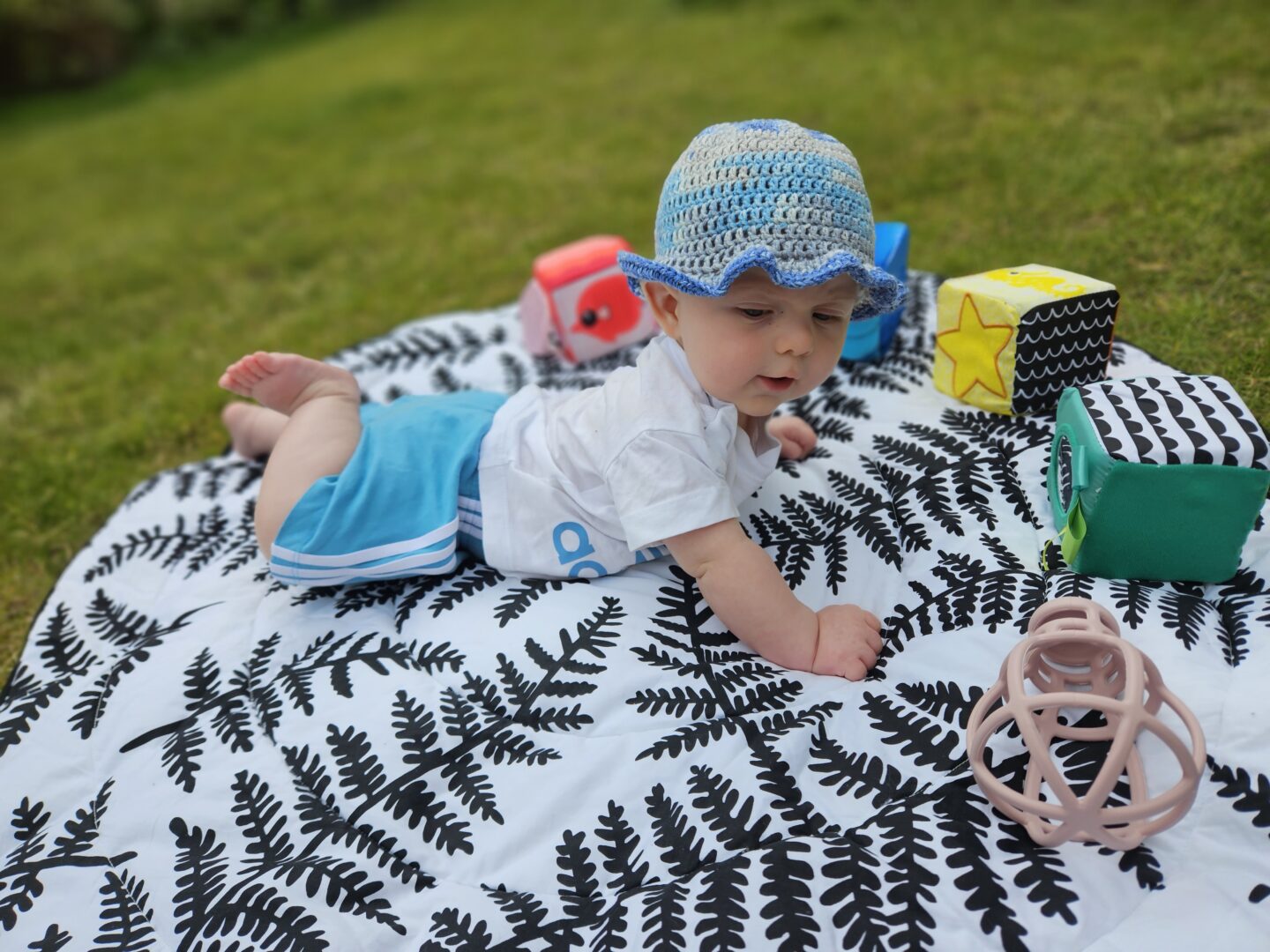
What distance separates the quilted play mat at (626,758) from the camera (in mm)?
1341

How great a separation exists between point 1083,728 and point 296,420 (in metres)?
1.61

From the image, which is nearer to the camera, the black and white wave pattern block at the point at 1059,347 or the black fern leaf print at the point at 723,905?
the black fern leaf print at the point at 723,905

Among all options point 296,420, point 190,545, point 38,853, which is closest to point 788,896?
point 38,853

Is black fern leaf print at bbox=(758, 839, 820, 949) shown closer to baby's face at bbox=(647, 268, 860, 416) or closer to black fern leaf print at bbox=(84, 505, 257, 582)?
baby's face at bbox=(647, 268, 860, 416)

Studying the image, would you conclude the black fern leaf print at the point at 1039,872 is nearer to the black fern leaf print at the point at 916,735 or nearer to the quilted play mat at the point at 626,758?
the quilted play mat at the point at 626,758

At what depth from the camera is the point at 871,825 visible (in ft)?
4.75

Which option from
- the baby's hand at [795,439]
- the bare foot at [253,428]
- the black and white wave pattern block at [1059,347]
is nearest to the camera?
the black and white wave pattern block at [1059,347]

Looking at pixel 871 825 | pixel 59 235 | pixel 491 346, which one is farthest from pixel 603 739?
pixel 59 235

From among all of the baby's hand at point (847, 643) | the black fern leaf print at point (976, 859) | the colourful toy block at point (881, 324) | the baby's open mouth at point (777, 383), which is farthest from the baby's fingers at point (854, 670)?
the colourful toy block at point (881, 324)

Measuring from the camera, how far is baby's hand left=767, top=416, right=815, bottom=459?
2.21 meters

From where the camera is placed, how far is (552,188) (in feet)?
15.5

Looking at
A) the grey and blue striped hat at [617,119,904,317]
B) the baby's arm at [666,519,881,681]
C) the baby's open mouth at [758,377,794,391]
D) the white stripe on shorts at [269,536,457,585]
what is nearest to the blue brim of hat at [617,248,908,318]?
the grey and blue striped hat at [617,119,904,317]

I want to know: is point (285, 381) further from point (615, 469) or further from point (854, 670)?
point (854, 670)

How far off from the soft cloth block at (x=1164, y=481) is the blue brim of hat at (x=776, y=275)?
0.42 metres
